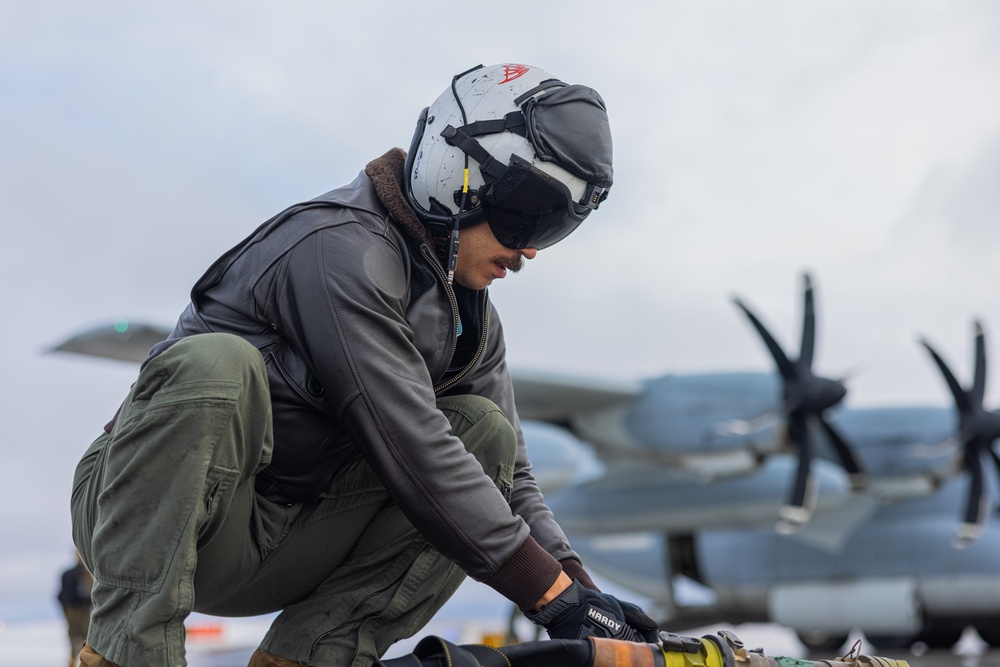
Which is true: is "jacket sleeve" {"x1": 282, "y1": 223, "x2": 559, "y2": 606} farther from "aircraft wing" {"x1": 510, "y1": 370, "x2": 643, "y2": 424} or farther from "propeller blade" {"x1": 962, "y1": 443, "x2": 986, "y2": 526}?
"propeller blade" {"x1": 962, "y1": 443, "x2": 986, "y2": 526}

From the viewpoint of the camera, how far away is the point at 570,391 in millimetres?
16797

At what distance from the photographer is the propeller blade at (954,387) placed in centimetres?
1708

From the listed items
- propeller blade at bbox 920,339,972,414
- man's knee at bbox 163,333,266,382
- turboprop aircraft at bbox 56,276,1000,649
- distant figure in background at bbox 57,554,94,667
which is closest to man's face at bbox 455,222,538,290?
man's knee at bbox 163,333,266,382

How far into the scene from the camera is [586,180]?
2887 mm

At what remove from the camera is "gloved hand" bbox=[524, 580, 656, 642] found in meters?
2.47

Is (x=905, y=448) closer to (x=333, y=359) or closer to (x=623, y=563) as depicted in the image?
(x=623, y=563)

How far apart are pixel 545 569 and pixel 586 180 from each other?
1.06 meters

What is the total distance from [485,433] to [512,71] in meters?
1.07

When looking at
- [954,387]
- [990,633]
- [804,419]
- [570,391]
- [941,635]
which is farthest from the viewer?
[990,633]

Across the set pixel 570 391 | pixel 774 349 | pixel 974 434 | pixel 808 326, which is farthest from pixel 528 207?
pixel 974 434

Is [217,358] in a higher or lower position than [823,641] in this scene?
higher

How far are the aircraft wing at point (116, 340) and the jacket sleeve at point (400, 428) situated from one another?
35.9 ft

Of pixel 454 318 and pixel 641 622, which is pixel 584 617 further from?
pixel 454 318

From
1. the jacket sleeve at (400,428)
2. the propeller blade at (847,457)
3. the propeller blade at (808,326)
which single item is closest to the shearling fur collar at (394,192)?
the jacket sleeve at (400,428)
